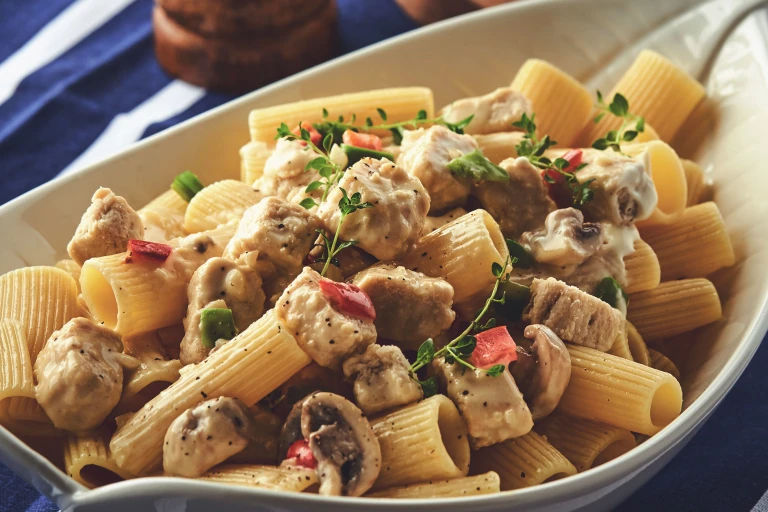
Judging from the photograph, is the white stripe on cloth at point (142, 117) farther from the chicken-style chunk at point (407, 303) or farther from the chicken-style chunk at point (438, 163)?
the chicken-style chunk at point (407, 303)

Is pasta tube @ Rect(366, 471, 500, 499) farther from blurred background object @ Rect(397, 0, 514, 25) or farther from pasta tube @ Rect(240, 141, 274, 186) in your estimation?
blurred background object @ Rect(397, 0, 514, 25)

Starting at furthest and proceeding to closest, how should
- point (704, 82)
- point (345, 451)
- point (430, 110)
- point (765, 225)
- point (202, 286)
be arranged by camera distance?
point (704, 82) < point (430, 110) < point (765, 225) < point (202, 286) < point (345, 451)

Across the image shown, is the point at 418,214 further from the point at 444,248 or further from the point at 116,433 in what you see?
the point at 116,433

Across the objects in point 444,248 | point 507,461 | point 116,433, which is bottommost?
point 507,461

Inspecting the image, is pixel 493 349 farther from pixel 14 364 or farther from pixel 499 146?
pixel 14 364

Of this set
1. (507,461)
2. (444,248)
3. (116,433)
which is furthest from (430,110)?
(116,433)

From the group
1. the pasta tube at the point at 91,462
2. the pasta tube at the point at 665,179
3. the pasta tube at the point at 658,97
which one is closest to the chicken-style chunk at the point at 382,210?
the pasta tube at the point at 91,462
